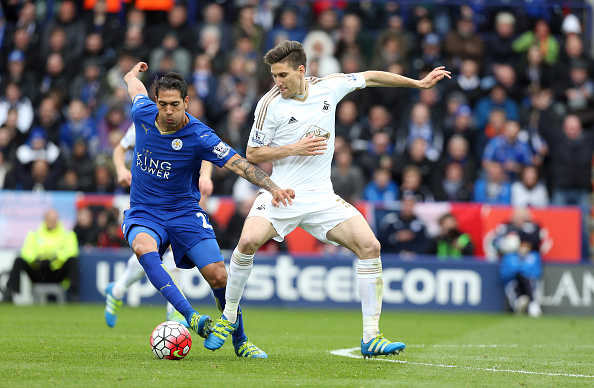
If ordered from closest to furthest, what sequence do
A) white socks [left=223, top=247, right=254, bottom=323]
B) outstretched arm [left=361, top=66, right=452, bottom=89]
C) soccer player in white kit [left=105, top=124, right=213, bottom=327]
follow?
white socks [left=223, top=247, right=254, bottom=323] < outstretched arm [left=361, top=66, right=452, bottom=89] < soccer player in white kit [left=105, top=124, right=213, bottom=327]

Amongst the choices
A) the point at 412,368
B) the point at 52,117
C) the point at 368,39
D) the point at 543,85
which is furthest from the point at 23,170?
the point at 412,368

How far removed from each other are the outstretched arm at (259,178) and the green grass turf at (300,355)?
1393mm

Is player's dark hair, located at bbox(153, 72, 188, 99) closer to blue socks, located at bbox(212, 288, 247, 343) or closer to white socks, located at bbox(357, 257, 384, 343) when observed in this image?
blue socks, located at bbox(212, 288, 247, 343)

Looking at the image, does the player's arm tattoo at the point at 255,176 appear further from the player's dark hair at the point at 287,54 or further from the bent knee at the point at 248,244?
the player's dark hair at the point at 287,54

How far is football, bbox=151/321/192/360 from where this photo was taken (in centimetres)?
764

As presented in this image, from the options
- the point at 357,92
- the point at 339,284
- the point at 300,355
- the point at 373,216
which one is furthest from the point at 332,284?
the point at 300,355

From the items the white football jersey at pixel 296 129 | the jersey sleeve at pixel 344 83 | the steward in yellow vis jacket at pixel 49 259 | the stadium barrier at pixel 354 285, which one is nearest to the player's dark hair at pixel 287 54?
the white football jersey at pixel 296 129

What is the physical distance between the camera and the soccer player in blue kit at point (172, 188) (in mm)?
7848

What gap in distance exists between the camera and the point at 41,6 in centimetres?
2164

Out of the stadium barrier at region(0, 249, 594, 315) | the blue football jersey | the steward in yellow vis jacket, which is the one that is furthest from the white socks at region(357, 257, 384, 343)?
the steward in yellow vis jacket

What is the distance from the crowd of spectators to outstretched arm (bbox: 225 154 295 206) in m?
8.33

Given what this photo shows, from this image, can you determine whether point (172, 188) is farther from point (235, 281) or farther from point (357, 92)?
point (357, 92)

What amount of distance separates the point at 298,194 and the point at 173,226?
116cm

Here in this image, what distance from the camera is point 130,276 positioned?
Answer: 1038 cm
